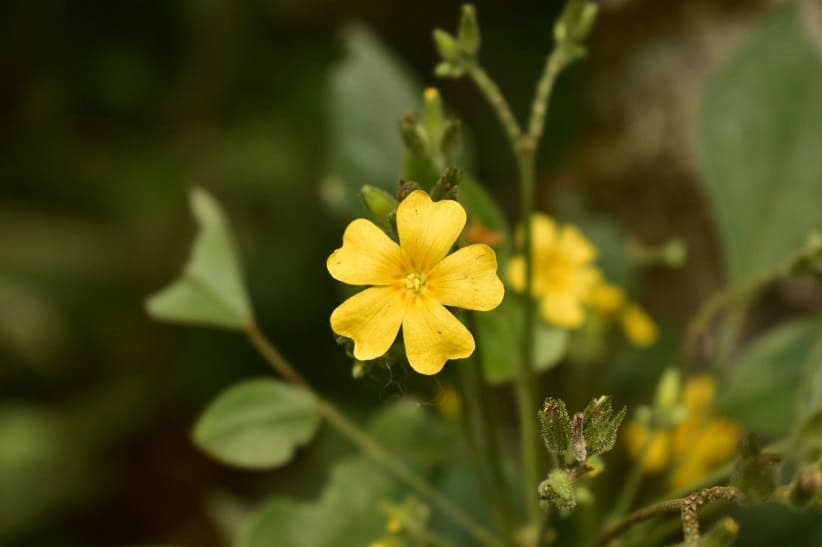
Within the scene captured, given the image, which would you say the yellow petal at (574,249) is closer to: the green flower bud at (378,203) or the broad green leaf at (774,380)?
the broad green leaf at (774,380)

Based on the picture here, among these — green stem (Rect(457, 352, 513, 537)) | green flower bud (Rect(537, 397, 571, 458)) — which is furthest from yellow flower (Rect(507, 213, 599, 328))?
green flower bud (Rect(537, 397, 571, 458))

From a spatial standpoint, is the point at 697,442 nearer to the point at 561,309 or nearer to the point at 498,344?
the point at 561,309

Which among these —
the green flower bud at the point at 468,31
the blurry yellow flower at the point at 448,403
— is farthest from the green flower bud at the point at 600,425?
the blurry yellow flower at the point at 448,403

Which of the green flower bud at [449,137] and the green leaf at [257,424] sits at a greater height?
the green flower bud at [449,137]

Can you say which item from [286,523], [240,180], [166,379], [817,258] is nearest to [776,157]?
[817,258]

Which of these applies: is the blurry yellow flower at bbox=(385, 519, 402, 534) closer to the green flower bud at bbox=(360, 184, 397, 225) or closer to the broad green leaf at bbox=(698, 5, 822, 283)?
the green flower bud at bbox=(360, 184, 397, 225)

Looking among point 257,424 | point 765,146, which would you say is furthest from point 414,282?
point 765,146

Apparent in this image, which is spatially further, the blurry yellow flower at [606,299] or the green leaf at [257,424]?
the blurry yellow flower at [606,299]
